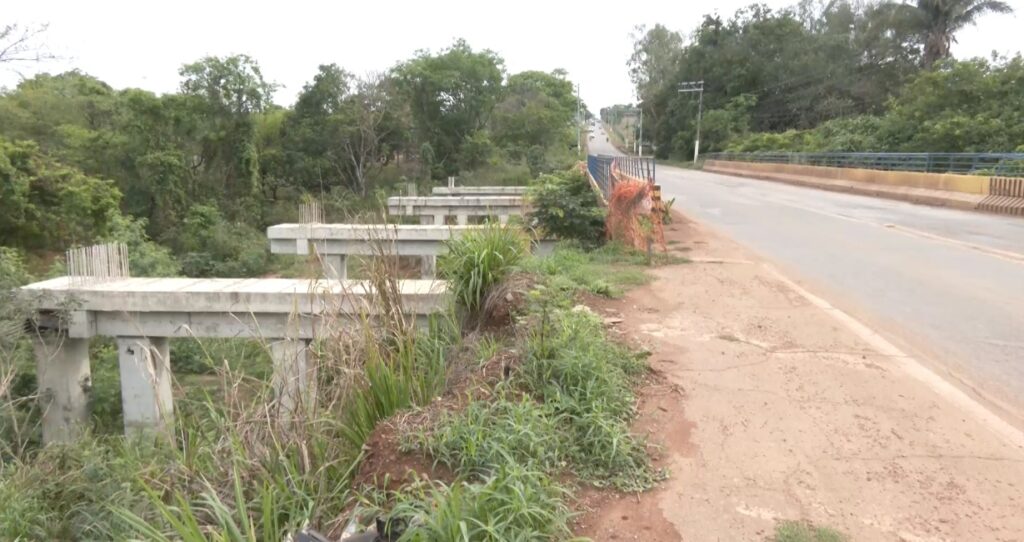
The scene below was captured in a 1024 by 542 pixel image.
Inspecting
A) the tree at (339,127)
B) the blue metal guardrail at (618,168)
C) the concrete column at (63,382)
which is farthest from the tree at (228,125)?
the concrete column at (63,382)

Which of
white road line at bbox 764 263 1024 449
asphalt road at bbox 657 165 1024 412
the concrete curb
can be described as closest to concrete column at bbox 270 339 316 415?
white road line at bbox 764 263 1024 449

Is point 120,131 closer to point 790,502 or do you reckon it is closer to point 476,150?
point 476,150

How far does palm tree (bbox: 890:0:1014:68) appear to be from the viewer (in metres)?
38.4

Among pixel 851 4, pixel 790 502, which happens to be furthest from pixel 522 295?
pixel 851 4

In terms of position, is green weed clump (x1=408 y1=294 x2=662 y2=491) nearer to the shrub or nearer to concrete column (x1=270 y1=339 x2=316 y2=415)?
concrete column (x1=270 y1=339 x2=316 y2=415)

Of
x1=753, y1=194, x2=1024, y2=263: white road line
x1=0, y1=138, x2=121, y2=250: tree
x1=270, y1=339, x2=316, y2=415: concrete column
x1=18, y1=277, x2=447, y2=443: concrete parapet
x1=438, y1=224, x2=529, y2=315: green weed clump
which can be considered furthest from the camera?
x1=0, y1=138, x2=121, y2=250: tree

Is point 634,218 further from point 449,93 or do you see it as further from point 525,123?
point 525,123

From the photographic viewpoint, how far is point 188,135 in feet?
110

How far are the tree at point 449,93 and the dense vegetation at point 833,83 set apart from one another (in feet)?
66.4

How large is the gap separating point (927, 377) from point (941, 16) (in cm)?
4358

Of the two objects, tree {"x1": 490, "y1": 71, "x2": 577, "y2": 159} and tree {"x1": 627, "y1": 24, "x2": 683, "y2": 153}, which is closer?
tree {"x1": 490, "y1": 71, "x2": 577, "y2": 159}

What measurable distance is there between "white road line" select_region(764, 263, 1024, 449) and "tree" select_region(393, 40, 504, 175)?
36934 mm

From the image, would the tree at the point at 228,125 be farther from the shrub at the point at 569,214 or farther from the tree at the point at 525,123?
the shrub at the point at 569,214

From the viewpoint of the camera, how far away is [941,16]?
40062 mm
